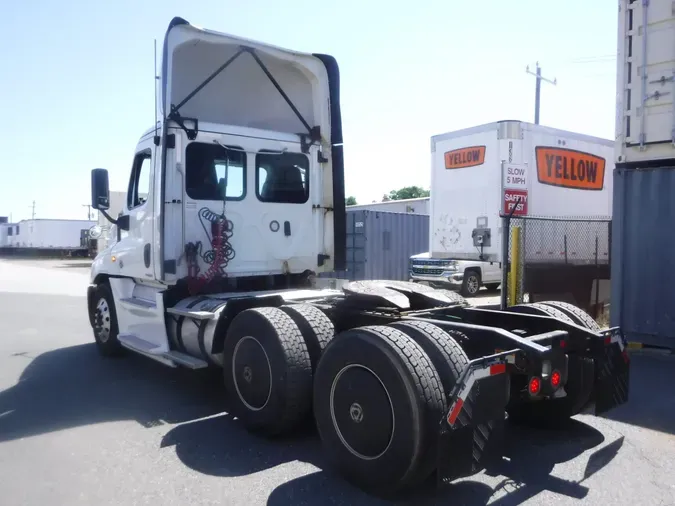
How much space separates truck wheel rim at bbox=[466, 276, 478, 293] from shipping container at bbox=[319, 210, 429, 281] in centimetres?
377

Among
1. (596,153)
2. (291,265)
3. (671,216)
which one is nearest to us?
(291,265)

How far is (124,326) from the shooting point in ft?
23.1

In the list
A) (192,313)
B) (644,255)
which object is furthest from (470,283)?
(192,313)

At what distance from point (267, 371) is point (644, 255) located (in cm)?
581

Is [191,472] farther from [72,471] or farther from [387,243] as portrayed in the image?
[387,243]

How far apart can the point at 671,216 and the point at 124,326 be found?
7236 millimetres

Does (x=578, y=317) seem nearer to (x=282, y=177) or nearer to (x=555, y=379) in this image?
(x=555, y=379)

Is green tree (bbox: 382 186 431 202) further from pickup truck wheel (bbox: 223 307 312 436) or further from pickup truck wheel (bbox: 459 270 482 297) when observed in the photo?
pickup truck wheel (bbox: 223 307 312 436)

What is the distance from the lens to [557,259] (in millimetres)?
10508

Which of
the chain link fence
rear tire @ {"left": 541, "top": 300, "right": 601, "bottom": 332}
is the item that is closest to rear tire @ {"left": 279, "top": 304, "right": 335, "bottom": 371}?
rear tire @ {"left": 541, "top": 300, "right": 601, "bottom": 332}

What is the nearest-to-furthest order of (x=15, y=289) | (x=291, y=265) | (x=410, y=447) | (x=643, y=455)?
(x=410, y=447)
(x=643, y=455)
(x=291, y=265)
(x=15, y=289)

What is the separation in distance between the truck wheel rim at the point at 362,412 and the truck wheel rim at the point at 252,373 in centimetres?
92

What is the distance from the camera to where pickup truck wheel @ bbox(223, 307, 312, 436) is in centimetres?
440

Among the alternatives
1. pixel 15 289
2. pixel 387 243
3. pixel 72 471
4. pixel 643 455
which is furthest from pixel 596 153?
pixel 15 289
